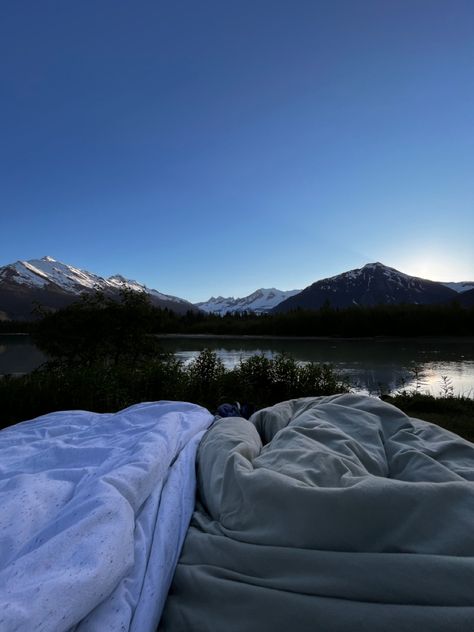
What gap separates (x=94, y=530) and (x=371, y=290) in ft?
566

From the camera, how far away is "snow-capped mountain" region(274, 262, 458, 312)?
152625mm

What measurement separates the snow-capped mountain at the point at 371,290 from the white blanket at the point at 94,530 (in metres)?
153

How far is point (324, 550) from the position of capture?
3.09 feet

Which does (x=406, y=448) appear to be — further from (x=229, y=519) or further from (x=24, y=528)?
(x=24, y=528)

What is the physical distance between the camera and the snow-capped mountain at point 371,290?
153 metres

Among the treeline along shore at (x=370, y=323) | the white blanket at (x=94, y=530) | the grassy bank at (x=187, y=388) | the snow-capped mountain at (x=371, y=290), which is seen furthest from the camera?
the snow-capped mountain at (x=371, y=290)

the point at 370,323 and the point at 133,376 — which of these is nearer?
the point at 133,376

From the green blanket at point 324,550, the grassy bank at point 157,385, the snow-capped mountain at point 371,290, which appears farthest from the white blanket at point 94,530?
the snow-capped mountain at point 371,290

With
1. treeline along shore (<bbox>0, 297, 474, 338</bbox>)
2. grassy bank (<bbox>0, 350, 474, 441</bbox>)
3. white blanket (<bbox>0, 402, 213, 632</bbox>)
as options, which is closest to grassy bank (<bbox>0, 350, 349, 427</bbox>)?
grassy bank (<bbox>0, 350, 474, 441</bbox>)

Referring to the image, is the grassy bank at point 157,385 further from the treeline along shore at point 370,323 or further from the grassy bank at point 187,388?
the treeline along shore at point 370,323

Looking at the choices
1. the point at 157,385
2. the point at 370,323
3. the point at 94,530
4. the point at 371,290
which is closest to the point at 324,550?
the point at 94,530

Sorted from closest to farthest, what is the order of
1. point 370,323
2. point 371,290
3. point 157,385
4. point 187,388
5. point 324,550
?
point 324,550 < point 157,385 < point 187,388 < point 370,323 < point 371,290

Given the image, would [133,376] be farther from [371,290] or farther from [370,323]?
[371,290]

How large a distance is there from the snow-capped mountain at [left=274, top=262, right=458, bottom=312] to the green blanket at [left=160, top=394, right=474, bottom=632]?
153 metres
